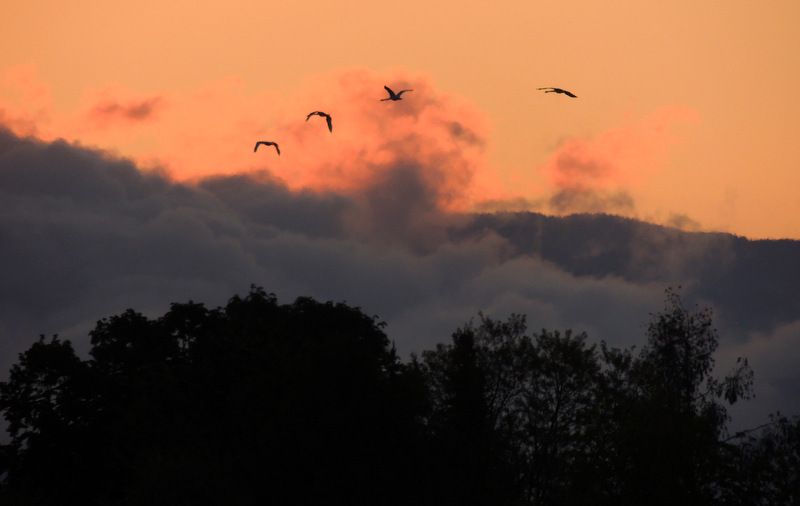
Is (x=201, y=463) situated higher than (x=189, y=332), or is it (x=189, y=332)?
(x=189, y=332)

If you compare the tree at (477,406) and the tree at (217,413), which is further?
the tree at (477,406)

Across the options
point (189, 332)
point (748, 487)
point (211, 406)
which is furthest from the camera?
point (189, 332)

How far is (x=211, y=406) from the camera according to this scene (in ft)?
195

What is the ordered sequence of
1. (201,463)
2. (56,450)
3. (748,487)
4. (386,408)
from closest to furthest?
(748,487) < (201,463) < (386,408) < (56,450)

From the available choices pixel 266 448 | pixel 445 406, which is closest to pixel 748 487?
pixel 266 448

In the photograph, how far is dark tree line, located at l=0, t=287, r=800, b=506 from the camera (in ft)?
141

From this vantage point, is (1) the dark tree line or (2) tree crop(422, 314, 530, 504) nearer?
(1) the dark tree line

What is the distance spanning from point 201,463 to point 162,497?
11.6 ft

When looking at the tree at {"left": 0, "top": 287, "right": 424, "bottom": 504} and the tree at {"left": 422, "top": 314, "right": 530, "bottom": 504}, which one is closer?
the tree at {"left": 0, "top": 287, "right": 424, "bottom": 504}

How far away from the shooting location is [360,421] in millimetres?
48344

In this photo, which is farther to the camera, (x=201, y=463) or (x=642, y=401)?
(x=642, y=401)

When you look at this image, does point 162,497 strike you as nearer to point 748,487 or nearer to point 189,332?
point 748,487

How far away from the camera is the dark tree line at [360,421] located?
4297 centimetres

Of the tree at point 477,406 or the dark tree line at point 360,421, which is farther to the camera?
the tree at point 477,406
